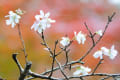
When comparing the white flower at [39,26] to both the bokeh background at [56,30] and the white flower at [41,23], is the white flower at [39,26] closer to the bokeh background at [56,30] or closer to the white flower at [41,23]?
the white flower at [41,23]

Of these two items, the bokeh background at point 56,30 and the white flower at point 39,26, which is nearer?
the white flower at point 39,26

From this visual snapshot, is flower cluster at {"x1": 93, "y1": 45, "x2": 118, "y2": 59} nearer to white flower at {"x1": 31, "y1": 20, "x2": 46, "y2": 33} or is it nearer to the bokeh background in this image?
white flower at {"x1": 31, "y1": 20, "x2": 46, "y2": 33}

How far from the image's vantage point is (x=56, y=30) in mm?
3066

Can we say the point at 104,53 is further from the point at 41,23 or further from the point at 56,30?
the point at 56,30

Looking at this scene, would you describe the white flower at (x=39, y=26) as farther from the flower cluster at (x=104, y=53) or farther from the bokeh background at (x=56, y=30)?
the bokeh background at (x=56, y=30)

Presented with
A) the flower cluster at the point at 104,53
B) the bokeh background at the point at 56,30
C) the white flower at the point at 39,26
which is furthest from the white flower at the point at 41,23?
the bokeh background at the point at 56,30

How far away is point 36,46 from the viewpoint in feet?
9.55

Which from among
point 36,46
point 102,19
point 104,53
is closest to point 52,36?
point 36,46

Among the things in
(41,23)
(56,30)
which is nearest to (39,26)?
(41,23)

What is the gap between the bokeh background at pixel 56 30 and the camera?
2.85 metres

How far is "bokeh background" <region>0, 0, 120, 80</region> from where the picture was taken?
9.34 feet

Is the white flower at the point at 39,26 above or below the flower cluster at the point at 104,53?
above

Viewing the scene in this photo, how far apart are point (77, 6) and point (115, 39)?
0.70 metres

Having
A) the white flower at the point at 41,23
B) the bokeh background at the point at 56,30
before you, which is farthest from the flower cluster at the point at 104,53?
the bokeh background at the point at 56,30
